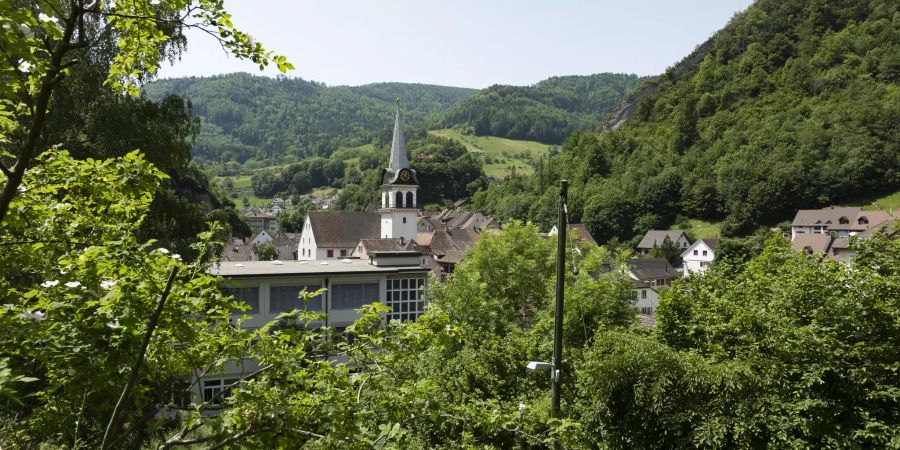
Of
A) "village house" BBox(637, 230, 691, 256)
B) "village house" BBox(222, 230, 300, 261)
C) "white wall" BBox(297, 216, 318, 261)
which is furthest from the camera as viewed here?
"village house" BBox(637, 230, 691, 256)

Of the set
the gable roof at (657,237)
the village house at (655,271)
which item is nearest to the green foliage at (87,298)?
the village house at (655,271)

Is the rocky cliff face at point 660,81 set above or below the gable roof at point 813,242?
above

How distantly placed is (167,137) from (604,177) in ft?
342

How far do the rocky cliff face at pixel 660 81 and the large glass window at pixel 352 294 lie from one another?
118 metres

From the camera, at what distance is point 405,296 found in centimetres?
2761

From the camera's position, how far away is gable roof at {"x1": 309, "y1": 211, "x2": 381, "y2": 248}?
2422 inches

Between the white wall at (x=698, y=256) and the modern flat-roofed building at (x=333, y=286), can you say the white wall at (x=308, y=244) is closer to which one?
the modern flat-roofed building at (x=333, y=286)

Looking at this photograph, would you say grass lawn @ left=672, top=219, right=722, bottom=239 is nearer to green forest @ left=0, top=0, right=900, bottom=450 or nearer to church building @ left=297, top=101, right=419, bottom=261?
church building @ left=297, top=101, right=419, bottom=261

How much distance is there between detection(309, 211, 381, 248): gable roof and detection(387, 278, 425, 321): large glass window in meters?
34.9

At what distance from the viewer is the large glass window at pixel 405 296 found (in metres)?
27.1

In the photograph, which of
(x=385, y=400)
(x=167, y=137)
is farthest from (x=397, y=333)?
(x=167, y=137)

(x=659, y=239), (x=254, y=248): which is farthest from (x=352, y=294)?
(x=659, y=239)

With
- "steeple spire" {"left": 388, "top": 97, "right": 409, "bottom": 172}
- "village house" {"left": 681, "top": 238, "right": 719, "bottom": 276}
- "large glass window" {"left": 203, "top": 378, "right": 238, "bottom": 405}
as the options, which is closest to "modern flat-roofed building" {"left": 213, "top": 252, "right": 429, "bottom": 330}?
"large glass window" {"left": 203, "top": 378, "right": 238, "bottom": 405}

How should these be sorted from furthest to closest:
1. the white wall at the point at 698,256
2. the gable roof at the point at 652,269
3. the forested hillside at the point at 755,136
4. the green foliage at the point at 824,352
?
the forested hillside at the point at 755,136, the white wall at the point at 698,256, the gable roof at the point at 652,269, the green foliage at the point at 824,352
